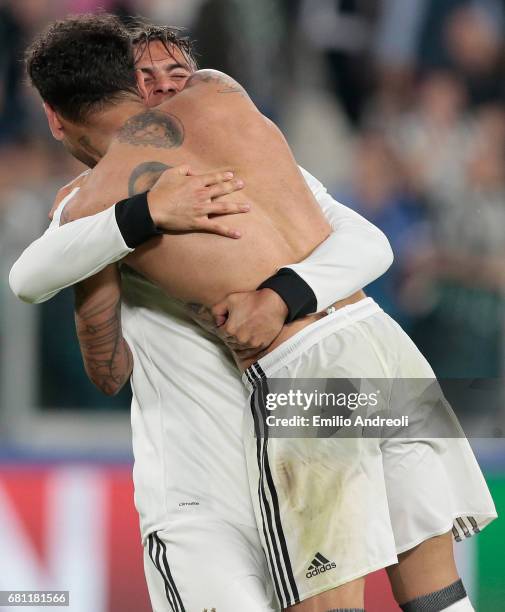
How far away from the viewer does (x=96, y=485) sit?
3240mm

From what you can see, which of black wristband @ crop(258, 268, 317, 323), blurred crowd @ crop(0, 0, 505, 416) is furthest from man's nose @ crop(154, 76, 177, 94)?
blurred crowd @ crop(0, 0, 505, 416)

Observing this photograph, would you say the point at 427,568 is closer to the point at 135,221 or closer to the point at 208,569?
the point at 208,569

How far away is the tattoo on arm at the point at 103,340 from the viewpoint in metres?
2.02

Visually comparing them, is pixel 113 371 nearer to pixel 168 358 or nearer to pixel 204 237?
pixel 168 358

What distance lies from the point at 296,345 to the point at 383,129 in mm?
2546

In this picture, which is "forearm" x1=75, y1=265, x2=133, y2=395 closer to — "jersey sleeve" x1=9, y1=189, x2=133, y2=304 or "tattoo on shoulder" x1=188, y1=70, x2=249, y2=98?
"jersey sleeve" x1=9, y1=189, x2=133, y2=304

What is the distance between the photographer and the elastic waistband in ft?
6.32

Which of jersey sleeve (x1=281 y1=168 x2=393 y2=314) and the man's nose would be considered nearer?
jersey sleeve (x1=281 y1=168 x2=393 y2=314)

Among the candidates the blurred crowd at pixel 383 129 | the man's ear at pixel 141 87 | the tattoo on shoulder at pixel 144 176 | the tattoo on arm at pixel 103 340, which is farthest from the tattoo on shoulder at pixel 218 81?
the blurred crowd at pixel 383 129

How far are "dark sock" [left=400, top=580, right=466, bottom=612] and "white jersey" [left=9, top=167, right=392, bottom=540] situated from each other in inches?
13.8

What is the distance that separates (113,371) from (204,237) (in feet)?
1.14

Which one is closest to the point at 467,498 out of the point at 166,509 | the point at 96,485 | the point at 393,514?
the point at 393,514

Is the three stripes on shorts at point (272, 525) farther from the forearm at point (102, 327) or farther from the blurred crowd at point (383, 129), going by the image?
the blurred crowd at point (383, 129)

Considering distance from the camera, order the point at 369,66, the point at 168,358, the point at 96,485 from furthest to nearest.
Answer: the point at 369,66 → the point at 96,485 → the point at 168,358
